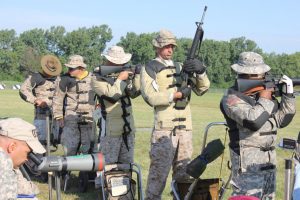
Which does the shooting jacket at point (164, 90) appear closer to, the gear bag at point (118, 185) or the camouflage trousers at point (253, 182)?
the gear bag at point (118, 185)

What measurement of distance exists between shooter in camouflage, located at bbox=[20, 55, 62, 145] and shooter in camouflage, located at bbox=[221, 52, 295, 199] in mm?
5669

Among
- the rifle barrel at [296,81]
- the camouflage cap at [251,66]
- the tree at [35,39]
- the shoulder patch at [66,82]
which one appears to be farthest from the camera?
the tree at [35,39]

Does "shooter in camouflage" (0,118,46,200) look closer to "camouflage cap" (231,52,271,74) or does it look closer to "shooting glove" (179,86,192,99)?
"camouflage cap" (231,52,271,74)

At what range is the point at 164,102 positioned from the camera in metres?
6.68

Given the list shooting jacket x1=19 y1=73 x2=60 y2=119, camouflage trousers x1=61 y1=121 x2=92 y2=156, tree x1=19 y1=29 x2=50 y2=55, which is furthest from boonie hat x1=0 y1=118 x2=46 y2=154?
tree x1=19 y1=29 x2=50 y2=55

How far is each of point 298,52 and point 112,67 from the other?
118162mm

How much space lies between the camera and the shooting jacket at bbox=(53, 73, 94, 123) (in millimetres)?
9352

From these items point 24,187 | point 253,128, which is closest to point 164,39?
point 253,128

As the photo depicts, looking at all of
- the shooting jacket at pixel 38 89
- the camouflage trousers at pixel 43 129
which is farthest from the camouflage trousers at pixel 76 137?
the shooting jacket at pixel 38 89

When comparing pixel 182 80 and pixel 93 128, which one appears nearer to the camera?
pixel 182 80

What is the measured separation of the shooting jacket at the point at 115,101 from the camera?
7422 mm

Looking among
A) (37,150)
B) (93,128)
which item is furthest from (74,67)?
(37,150)

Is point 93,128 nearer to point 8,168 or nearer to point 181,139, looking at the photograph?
point 181,139

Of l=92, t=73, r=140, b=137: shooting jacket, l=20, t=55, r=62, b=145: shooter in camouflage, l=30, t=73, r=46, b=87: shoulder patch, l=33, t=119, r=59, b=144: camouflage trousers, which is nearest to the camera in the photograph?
l=92, t=73, r=140, b=137: shooting jacket
